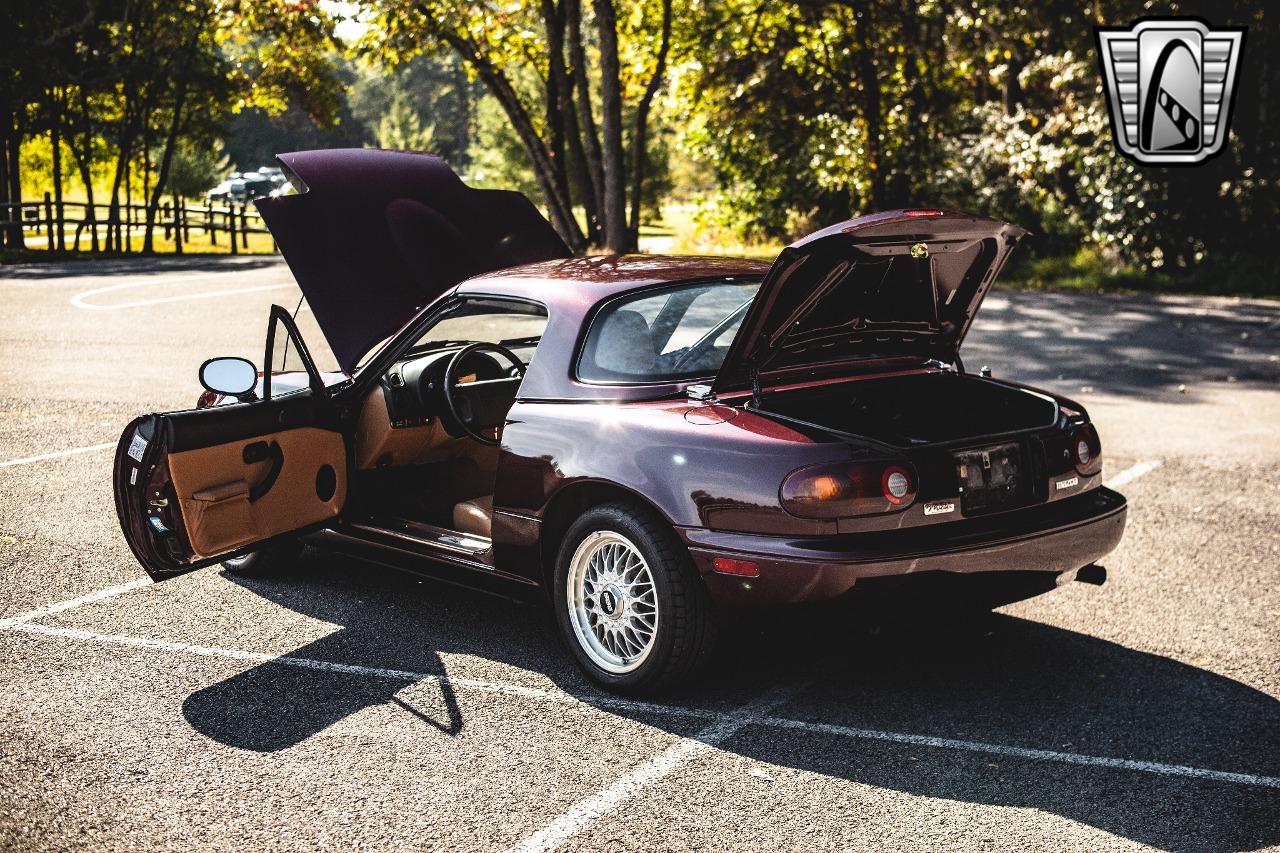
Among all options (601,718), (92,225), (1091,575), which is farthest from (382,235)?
(92,225)

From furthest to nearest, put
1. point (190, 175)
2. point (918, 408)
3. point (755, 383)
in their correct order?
point (190, 175) < point (918, 408) < point (755, 383)

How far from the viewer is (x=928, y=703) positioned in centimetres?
465

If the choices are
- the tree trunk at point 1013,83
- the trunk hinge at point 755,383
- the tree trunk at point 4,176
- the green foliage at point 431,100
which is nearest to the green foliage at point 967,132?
the tree trunk at point 1013,83

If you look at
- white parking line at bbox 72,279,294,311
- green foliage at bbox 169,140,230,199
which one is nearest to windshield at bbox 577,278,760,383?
white parking line at bbox 72,279,294,311

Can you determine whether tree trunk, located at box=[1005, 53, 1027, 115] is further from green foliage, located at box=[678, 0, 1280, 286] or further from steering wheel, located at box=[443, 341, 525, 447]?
steering wheel, located at box=[443, 341, 525, 447]

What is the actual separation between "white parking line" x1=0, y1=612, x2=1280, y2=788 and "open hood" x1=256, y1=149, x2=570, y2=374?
4.47 ft

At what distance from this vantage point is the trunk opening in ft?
14.6

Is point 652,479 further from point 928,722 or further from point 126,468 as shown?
point 126,468

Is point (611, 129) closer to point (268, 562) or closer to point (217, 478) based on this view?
point (268, 562)

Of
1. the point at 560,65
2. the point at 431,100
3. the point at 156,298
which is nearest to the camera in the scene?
the point at 156,298

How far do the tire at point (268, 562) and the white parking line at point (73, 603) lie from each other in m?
0.42

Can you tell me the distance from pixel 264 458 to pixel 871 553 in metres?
2.41

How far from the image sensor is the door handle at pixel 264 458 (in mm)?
5094

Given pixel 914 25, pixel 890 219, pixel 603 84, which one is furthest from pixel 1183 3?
pixel 890 219
